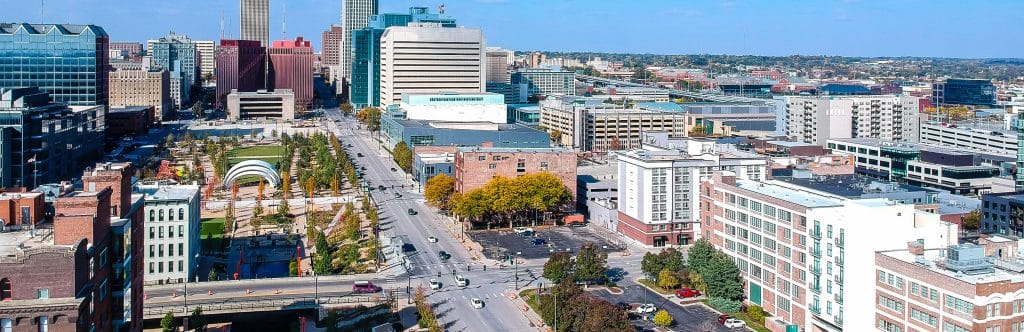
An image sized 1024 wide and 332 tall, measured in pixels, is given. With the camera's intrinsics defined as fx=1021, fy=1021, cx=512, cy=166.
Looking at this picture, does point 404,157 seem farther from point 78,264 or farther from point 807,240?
point 78,264

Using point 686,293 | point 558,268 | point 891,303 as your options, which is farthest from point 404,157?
point 891,303

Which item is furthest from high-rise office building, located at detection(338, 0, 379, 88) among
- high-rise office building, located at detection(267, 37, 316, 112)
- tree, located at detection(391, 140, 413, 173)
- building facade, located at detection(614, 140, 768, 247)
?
building facade, located at detection(614, 140, 768, 247)

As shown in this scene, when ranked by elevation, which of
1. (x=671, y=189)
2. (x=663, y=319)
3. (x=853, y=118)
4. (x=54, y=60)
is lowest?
(x=663, y=319)

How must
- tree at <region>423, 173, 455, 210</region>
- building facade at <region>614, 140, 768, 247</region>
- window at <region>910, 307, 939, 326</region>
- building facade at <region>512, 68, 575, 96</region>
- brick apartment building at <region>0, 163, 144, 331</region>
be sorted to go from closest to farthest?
brick apartment building at <region>0, 163, 144, 331</region>, window at <region>910, 307, 939, 326</region>, building facade at <region>614, 140, 768, 247</region>, tree at <region>423, 173, 455, 210</region>, building facade at <region>512, 68, 575, 96</region>

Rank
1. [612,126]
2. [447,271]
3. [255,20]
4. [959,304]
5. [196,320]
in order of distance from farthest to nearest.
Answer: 1. [255,20]
2. [612,126]
3. [447,271]
4. [196,320]
5. [959,304]

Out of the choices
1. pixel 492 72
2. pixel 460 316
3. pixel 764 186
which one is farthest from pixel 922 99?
pixel 460 316

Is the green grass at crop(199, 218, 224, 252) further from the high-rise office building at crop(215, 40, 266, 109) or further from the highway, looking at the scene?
the high-rise office building at crop(215, 40, 266, 109)
